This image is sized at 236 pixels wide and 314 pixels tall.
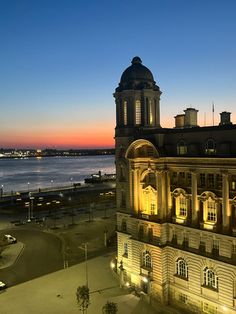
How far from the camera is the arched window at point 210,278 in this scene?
35.2 m

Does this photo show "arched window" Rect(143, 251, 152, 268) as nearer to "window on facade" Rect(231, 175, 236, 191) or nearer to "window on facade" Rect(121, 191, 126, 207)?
"window on facade" Rect(121, 191, 126, 207)

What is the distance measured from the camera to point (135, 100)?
150 ft

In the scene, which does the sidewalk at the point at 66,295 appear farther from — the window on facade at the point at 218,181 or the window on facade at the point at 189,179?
the window on facade at the point at 218,181

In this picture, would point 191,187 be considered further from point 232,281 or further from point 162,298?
point 162,298

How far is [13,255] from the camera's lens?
5550 centimetres

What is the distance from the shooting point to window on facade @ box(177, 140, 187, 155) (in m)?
38.7

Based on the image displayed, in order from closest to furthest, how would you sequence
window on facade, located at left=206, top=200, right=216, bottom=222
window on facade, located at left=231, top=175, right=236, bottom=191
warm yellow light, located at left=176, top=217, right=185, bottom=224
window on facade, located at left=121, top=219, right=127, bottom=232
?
window on facade, located at left=231, top=175, right=236, bottom=191 → window on facade, located at left=206, top=200, right=216, bottom=222 → warm yellow light, located at left=176, top=217, right=185, bottom=224 → window on facade, located at left=121, top=219, right=127, bottom=232

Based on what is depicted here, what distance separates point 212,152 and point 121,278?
1944 cm

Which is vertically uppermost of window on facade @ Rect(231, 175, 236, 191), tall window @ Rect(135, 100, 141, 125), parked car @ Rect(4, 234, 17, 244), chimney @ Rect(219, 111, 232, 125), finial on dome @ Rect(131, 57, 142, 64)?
finial on dome @ Rect(131, 57, 142, 64)

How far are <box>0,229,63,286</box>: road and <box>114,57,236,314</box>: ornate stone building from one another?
11895 mm

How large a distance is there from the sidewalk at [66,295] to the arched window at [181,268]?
12.5 ft

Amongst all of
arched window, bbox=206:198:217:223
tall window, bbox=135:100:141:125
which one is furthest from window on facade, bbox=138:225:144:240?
tall window, bbox=135:100:141:125

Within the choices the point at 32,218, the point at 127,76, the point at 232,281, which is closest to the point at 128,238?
the point at 232,281

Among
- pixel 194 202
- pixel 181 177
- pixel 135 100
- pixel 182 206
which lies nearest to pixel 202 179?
pixel 194 202
